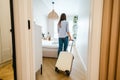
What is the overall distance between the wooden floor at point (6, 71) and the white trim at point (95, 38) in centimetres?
101

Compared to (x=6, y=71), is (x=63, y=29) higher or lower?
higher

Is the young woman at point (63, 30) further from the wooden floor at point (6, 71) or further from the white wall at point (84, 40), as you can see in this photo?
the wooden floor at point (6, 71)

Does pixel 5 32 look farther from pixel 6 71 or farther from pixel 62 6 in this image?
pixel 62 6

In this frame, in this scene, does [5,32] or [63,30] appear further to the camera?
[63,30]

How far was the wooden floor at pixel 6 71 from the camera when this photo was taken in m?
1.78

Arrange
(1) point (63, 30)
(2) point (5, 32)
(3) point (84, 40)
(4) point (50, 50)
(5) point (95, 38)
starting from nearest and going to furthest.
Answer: (5) point (95, 38)
(2) point (5, 32)
(1) point (63, 30)
(3) point (84, 40)
(4) point (50, 50)

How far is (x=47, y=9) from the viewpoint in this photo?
653 cm

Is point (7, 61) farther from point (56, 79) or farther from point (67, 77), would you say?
point (67, 77)

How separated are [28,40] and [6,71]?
651mm

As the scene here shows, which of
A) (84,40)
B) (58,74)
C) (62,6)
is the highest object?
(62,6)

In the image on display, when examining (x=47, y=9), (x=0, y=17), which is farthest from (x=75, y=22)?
(x=0, y=17)

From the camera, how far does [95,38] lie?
4.89 feet

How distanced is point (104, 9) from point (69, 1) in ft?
13.7

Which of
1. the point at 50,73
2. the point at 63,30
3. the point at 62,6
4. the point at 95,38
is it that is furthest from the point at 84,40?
the point at 62,6
